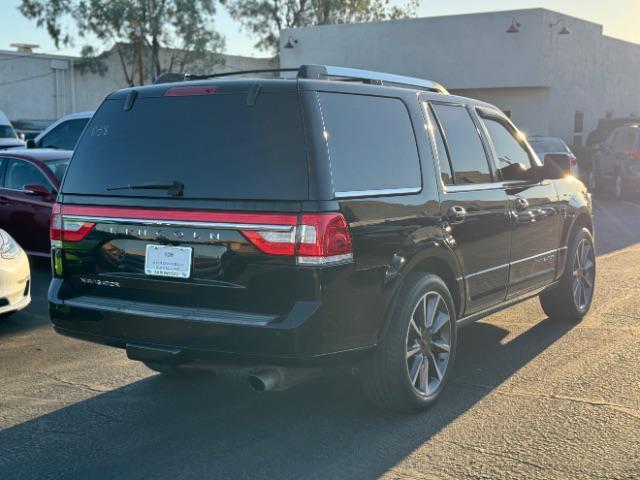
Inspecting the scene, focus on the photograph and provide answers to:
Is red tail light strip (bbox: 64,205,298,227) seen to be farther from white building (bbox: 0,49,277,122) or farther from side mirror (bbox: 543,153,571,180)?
white building (bbox: 0,49,277,122)

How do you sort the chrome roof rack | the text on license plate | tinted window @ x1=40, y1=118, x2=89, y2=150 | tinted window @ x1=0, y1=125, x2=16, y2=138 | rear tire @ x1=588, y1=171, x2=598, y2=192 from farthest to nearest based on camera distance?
rear tire @ x1=588, y1=171, x2=598, y2=192
tinted window @ x1=0, y1=125, x2=16, y2=138
tinted window @ x1=40, y1=118, x2=89, y2=150
the chrome roof rack
the text on license plate

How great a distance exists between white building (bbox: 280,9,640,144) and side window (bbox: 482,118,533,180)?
2286 centimetres

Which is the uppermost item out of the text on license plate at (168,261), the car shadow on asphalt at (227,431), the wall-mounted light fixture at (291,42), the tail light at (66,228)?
the wall-mounted light fixture at (291,42)

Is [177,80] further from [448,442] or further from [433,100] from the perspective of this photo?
[448,442]

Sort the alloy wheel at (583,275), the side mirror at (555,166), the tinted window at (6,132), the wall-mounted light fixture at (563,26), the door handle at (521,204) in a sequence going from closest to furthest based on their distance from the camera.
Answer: the door handle at (521,204) < the side mirror at (555,166) < the alloy wheel at (583,275) < the tinted window at (6,132) < the wall-mounted light fixture at (563,26)

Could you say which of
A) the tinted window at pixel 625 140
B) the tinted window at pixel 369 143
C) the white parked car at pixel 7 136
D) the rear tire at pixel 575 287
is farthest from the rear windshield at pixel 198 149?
the tinted window at pixel 625 140

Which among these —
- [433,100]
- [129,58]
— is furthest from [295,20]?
[433,100]

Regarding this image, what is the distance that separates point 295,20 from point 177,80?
48346 mm

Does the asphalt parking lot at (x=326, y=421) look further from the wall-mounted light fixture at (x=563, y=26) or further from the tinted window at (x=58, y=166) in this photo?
the wall-mounted light fixture at (x=563, y=26)

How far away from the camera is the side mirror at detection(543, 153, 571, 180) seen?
6.71m

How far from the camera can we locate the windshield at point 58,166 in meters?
10.3

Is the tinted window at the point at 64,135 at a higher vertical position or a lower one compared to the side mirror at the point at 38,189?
higher

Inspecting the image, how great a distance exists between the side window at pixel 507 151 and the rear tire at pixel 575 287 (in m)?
1.05

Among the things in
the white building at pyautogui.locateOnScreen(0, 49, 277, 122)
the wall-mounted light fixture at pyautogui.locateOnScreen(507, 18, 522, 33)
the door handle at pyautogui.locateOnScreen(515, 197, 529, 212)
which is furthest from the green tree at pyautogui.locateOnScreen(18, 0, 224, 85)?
the door handle at pyautogui.locateOnScreen(515, 197, 529, 212)
